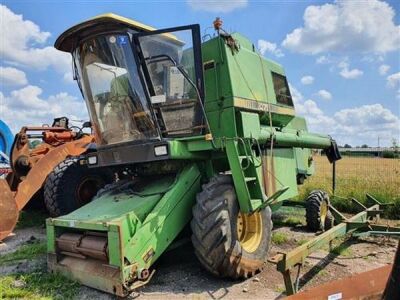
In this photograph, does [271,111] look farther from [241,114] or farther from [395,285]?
[395,285]

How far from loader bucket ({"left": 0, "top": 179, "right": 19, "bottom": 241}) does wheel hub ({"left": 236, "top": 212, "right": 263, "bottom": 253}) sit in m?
3.99

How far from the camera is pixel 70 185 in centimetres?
711

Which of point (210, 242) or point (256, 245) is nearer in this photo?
point (210, 242)

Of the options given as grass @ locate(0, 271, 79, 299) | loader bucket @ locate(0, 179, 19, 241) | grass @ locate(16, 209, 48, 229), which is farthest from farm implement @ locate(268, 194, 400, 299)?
grass @ locate(16, 209, 48, 229)

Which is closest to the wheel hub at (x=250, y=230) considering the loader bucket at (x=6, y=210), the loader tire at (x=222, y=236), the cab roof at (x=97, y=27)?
the loader tire at (x=222, y=236)

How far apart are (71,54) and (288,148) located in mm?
3794

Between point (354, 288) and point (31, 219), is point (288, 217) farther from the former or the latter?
point (354, 288)

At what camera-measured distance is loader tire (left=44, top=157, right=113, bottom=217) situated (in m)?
6.96

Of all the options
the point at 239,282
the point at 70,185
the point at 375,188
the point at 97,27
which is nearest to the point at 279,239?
the point at 239,282

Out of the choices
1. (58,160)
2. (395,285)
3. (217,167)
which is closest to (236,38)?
(217,167)

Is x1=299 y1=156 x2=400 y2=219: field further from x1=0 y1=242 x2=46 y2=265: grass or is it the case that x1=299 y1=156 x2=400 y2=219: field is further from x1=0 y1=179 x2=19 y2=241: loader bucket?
x1=0 y1=179 x2=19 y2=241: loader bucket

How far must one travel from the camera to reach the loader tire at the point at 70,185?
696 centimetres

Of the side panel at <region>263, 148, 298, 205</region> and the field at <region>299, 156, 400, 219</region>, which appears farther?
the field at <region>299, 156, 400, 219</region>

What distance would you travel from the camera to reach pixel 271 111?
6469 mm
